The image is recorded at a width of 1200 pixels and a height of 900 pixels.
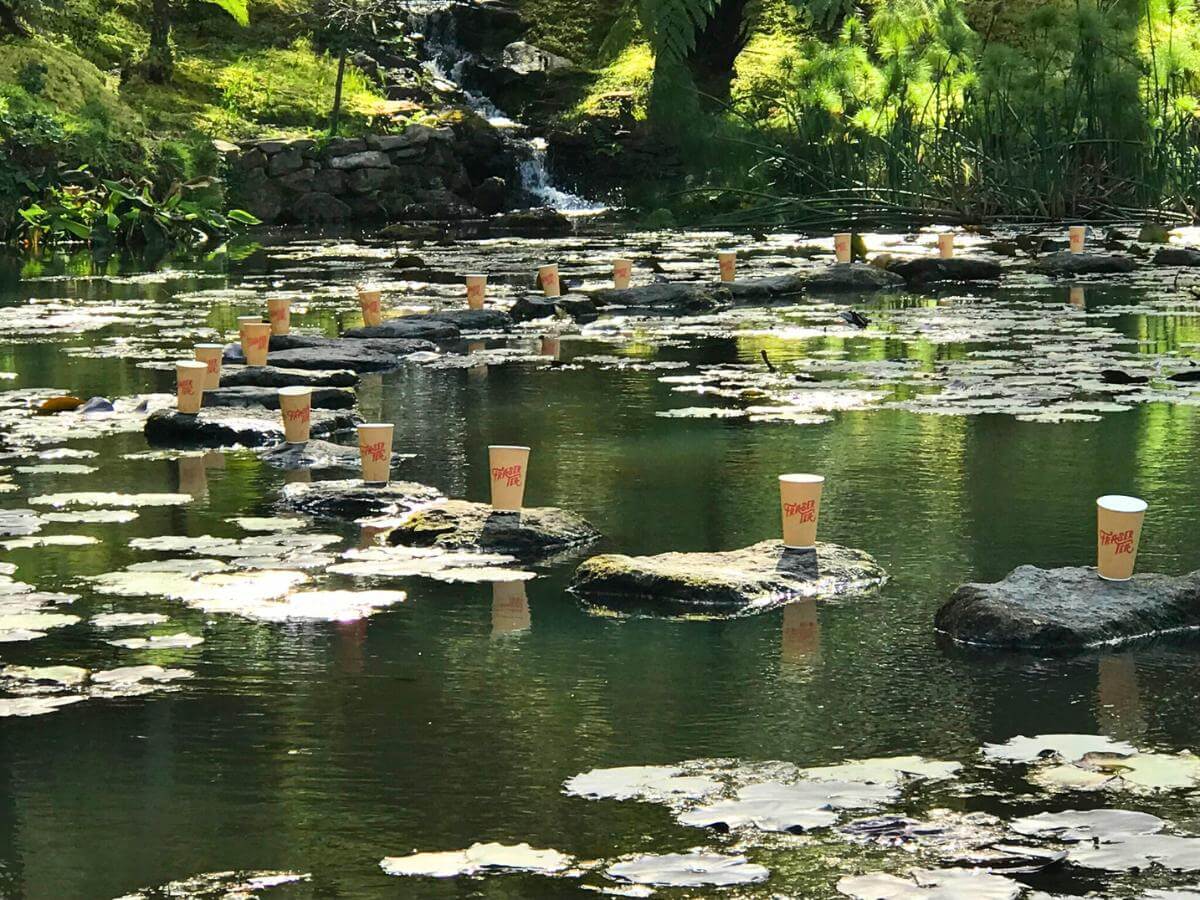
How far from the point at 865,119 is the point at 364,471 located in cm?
1683

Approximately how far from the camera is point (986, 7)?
36.4 m

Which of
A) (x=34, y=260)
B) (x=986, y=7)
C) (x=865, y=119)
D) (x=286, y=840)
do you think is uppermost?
(x=986, y=7)

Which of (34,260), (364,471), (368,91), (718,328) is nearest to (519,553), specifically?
(364,471)

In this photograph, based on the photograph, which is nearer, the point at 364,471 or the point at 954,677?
the point at 954,677

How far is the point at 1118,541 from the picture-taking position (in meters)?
5.03

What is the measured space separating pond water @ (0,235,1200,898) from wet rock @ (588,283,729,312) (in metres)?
4.55

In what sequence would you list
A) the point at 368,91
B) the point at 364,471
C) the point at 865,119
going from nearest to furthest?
Answer: the point at 364,471
the point at 865,119
the point at 368,91

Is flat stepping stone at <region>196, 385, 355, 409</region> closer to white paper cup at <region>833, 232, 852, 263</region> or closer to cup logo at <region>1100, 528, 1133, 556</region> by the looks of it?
cup logo at <region>1100, 528, 1133, 556</region>

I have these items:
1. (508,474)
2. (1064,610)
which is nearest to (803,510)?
(1064,610)

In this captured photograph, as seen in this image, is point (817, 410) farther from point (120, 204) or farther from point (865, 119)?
point (120, 204)

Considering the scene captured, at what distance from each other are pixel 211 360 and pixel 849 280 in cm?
766

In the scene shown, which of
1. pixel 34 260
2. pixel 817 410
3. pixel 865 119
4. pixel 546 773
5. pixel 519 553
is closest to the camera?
pixel 546 773

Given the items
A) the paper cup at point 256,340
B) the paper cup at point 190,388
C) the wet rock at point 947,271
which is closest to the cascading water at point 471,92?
the wet rock at point 947,271

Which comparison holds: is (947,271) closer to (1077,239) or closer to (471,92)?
(1077,239)
